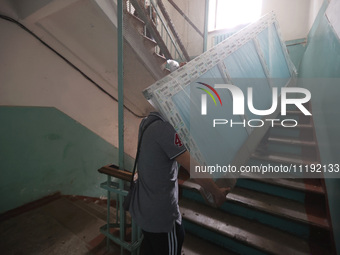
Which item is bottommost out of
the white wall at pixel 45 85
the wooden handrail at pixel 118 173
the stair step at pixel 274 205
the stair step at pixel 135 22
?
the stair step at pixel 274 205

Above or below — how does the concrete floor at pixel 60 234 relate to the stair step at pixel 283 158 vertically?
below

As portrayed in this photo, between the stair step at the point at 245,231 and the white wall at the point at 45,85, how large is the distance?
3.47 ft

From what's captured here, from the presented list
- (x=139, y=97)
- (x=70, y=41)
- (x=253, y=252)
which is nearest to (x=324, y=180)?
(x=253, y=252)

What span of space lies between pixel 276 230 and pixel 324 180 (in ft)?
2.41

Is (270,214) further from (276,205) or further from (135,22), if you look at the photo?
(135,22)

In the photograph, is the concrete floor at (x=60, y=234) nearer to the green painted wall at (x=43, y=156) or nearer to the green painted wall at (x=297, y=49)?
the green painted wall at (x=43, y=156)

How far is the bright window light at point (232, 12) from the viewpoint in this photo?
18.7ft

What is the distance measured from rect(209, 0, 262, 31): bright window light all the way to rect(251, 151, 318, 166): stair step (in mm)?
4759

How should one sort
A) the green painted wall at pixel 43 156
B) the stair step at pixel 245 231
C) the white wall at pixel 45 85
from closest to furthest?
the stair step at pixel 245 231 < the white wall at pixel 45 85 < the green painted wall at pixel 43 156

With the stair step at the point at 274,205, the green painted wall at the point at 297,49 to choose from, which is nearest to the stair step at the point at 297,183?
the stair step at the point at 274,205

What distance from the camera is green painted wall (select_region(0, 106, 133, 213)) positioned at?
2814 millimetres

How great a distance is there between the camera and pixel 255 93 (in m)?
2.50

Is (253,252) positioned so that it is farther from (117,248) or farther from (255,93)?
(255,93)

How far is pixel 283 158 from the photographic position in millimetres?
2484
